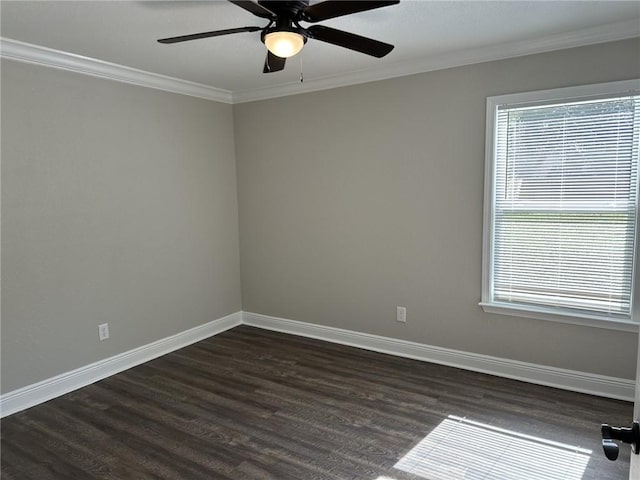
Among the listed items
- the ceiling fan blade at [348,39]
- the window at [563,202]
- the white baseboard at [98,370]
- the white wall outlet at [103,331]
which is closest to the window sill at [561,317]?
the window at [563,202]

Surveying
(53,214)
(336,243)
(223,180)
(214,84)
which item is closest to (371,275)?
(336,243)

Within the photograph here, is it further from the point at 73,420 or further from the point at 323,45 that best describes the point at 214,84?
the point at 73,420

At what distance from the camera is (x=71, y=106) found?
3246mm

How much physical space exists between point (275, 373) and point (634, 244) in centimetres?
272

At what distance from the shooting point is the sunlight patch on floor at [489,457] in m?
2.28

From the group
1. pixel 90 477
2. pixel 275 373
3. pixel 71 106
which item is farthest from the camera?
pixel 275 373

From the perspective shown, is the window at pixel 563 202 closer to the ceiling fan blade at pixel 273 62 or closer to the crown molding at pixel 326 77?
the crown molding at pixel 326 77

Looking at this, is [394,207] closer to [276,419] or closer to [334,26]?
[334,26]

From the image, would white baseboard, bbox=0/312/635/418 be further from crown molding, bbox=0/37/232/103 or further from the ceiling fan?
the ceiling fan

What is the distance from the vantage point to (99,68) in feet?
11.0

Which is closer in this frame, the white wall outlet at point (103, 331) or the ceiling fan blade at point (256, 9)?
the ceiling fan blade at point (256, 9)

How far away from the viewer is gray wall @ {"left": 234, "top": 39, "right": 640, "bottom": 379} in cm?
312

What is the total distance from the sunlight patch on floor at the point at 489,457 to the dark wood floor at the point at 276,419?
69 mm

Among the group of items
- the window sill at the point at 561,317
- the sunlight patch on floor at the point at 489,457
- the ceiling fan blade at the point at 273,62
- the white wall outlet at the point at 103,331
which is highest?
the ceiling fan blade at the point at 273,62
